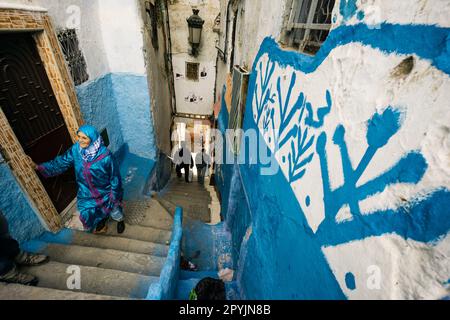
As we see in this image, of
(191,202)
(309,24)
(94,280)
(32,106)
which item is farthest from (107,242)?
(309,24)

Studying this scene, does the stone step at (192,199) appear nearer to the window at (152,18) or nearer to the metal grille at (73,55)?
the metal grille at (73,55)

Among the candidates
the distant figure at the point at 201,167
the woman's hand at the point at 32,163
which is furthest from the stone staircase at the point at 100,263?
the distant figure at the point at 201,167

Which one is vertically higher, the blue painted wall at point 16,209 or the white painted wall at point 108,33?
the white painted wall at point 108,33

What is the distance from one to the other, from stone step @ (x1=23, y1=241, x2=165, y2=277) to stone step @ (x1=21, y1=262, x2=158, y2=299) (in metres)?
0.21

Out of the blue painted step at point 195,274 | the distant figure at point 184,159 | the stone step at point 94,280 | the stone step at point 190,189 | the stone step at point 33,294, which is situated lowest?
the stone step at point 190,189

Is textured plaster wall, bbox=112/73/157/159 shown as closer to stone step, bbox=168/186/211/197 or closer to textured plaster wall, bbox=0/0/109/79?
textured plaster wall, bbox=0/0/109/79

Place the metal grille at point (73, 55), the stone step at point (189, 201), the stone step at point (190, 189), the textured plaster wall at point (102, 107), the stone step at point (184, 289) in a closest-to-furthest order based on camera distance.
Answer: the stone step at point (184, 289), the metal grille at point (73, 55), the textured plaster wall at point (102, 107), the stone step at point (189, 201), the stone step at point (190, 189)

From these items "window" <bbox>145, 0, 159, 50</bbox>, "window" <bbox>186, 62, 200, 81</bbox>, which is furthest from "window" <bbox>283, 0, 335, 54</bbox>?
"window" <bbox>186, 62, 200, 81</bbox>

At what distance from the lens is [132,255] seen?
2.82 meters

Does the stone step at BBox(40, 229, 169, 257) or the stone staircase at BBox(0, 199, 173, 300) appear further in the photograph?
the stone step at BBox(40, 229, 169, 257)

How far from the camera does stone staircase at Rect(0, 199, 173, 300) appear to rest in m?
2.00

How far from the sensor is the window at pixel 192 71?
28.1ft

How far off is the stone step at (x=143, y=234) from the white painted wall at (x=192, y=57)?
6.89 metres

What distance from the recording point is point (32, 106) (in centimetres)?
269
